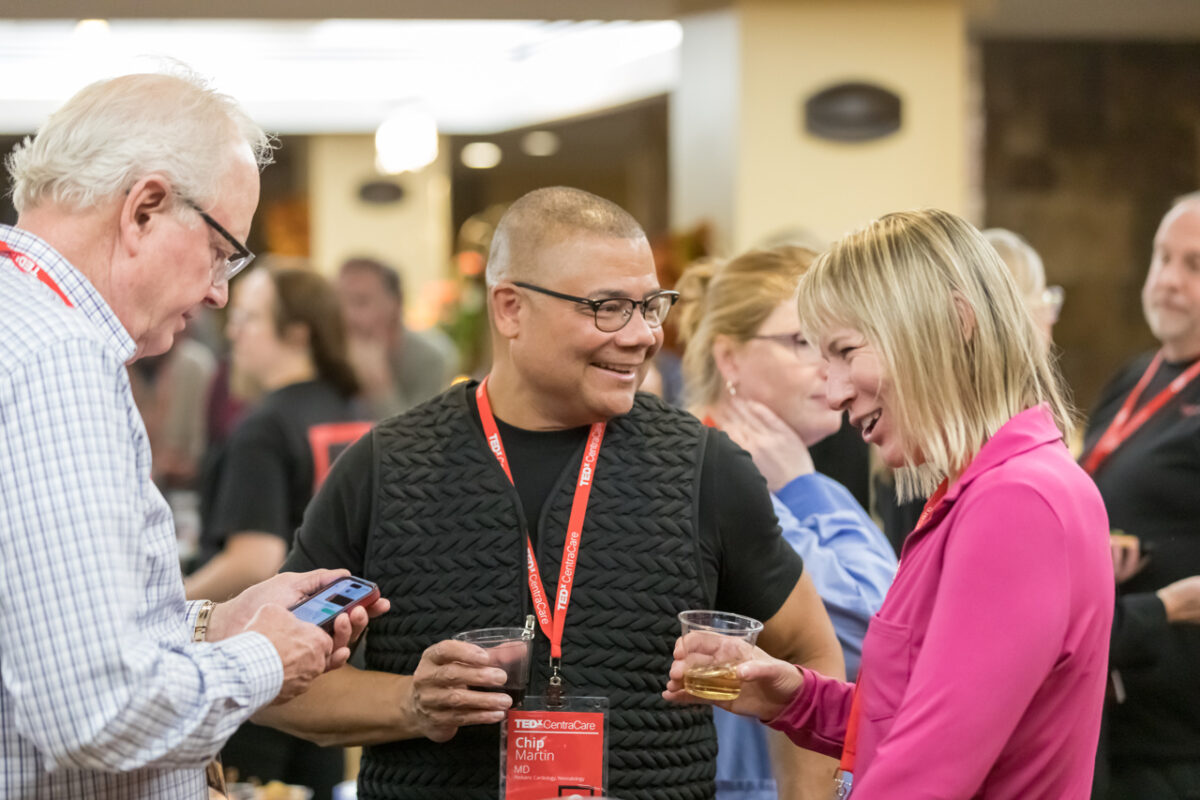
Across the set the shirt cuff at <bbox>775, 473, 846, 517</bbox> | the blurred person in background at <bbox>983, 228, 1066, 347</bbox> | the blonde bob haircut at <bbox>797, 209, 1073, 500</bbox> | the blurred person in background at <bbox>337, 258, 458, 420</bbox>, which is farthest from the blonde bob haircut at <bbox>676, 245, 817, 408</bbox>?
the blurred person in background at <bbox>337, 258, 458, 420</bbox>

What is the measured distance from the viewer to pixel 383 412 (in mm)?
5543

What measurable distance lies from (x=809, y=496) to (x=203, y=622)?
1.25 meters

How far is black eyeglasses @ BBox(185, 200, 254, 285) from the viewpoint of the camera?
1.61m

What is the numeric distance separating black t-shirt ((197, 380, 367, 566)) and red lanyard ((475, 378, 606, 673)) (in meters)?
1.85

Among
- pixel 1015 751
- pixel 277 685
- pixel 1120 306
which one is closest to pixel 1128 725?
pixel 1015 751

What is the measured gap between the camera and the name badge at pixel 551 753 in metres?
1.87

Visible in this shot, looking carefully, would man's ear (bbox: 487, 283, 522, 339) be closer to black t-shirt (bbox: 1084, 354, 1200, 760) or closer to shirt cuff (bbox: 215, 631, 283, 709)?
shirt cuff (bbox: 215, 631, 283, 709)

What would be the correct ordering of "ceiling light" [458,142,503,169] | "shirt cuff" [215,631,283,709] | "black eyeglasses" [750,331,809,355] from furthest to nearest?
"ceiling light" [458,142,503,169]
"black eyeglasses" [750,331,809,355]
"shirt cuff" [215,631,283,709]

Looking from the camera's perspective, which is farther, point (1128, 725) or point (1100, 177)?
point (1100, 177)

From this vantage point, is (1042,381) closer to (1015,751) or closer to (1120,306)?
(1015,751)

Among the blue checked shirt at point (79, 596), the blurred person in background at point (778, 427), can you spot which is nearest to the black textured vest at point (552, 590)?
the blurred person in background at point (778, 427)

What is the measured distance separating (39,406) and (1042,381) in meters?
1.20

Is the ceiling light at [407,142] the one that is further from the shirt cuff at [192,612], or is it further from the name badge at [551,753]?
the name badge at [551,753]

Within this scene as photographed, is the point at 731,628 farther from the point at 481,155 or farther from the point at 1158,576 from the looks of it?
the point at 481,155
